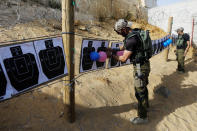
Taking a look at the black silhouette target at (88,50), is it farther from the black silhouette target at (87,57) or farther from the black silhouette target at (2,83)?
the black silhouette target at (2,83)

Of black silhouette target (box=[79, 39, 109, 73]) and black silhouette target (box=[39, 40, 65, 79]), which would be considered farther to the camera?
black silhouette target (box=[79, 39, 109, 73])

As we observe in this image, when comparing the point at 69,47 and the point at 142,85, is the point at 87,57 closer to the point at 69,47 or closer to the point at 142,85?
the point at 69,47

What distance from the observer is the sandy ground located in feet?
8.73

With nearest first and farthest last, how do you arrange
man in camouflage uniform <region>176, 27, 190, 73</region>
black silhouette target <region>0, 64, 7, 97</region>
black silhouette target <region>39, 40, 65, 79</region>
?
black silhouette target <region>0, 64, 7, 97</region>
black silhouette target <region>39, 40, 65, 79</region>
man in camouflage uniform <region>176, 27, 190, 73</region>

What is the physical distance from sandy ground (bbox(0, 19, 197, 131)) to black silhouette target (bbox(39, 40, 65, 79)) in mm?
886

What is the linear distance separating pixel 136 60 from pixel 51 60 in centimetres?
153

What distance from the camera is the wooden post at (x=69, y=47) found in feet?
7.76

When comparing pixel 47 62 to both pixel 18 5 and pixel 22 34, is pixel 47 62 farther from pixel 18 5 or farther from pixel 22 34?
pixel 18 5

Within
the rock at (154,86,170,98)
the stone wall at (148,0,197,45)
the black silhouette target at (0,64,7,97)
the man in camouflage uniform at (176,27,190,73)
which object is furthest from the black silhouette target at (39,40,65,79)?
the stone wall at (148,0,197,45)

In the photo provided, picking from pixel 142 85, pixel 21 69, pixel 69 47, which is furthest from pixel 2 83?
pixel 142 85

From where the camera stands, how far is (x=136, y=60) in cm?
283

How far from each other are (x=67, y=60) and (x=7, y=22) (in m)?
4.81

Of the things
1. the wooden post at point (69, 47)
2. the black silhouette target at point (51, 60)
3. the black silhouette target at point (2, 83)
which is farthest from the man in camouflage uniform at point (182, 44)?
the black silhouette target at point (2, 83)

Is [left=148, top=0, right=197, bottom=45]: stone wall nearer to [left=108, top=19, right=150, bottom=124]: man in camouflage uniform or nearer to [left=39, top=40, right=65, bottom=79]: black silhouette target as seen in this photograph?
[left=108, top=19, right=150, bottom=124]: man in camouflage uniform
